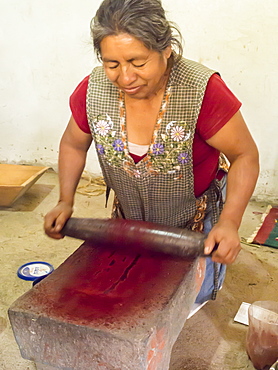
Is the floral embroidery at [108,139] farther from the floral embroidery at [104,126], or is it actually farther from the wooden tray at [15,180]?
the wooden tray at [15,180]

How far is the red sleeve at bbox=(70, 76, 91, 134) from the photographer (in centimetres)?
204

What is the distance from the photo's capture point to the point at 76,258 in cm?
191

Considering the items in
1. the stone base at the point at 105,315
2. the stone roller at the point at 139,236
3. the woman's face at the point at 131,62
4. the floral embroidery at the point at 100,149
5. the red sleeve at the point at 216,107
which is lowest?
the stone base at the point at 105,315

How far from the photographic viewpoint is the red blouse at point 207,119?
6.07ft

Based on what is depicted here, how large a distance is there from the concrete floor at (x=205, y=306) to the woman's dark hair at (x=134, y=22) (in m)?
1.47

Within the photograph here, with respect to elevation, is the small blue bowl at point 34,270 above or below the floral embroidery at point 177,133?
below

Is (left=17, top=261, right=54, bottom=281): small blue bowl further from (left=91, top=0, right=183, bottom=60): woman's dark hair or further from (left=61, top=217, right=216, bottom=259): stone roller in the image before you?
(left=91, top=0, right=183, bottom=60): woman's dark hair

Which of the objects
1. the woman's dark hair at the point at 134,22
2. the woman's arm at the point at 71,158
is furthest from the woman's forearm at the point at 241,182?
the woman's arm at the point at 71,158

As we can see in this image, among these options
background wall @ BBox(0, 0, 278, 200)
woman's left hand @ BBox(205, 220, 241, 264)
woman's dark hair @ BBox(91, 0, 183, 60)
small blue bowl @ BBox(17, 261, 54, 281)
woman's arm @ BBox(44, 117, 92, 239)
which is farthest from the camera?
background wall @ BBox(0, 0, 278, 200)

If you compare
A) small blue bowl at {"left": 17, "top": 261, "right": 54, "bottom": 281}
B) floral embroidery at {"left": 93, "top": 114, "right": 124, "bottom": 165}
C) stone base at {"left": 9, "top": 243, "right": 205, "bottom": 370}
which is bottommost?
small blue bowl at {"left": 17, "top": 261, "right": 54, "bottom": 281}

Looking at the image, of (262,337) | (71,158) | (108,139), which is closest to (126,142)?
(108,139)

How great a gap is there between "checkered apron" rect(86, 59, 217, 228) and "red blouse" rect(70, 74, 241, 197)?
3cm

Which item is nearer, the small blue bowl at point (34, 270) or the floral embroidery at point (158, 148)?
the floral embroidery at point (158, 148)

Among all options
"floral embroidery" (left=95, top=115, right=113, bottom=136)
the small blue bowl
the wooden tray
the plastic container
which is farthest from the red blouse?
the wooden tray
